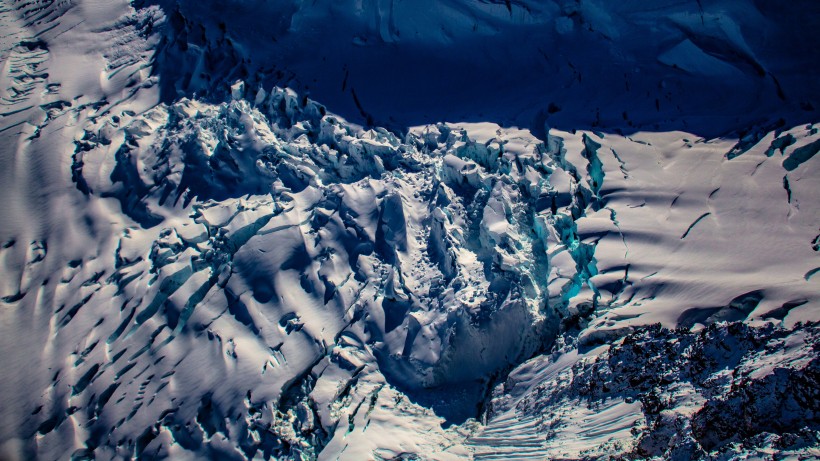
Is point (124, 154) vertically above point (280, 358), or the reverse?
point (124, 154)

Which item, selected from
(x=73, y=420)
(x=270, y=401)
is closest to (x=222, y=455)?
(x=270, y=401)

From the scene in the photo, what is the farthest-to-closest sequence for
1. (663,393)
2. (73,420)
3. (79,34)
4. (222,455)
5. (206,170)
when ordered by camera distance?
1. (79,34)
2. (206,170)
3. (73,420)
4. (222,455)
5. (663,393)

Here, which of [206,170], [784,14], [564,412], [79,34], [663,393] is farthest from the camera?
[79,34]

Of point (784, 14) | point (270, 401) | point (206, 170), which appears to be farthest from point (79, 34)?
point (784, 14)

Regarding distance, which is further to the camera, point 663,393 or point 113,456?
point 113,456

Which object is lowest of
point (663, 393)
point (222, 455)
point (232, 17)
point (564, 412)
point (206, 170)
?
point (222, 455)

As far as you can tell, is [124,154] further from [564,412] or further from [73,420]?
[564,412]

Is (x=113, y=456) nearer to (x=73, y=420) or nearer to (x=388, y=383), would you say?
(x=73, y=420)
